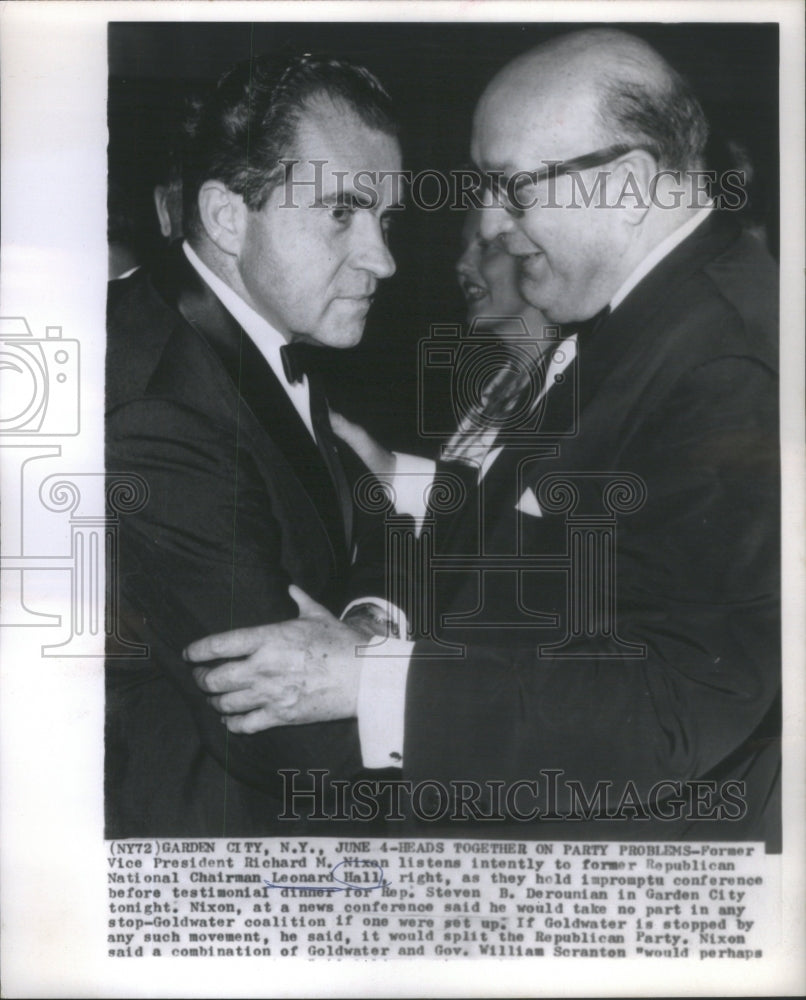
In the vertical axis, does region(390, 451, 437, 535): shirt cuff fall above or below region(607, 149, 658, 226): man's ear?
below

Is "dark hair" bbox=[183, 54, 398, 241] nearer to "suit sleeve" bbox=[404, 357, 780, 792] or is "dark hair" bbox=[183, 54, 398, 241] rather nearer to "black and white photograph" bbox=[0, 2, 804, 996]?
"black and white photograph" bbox=[0, 2, 804, 996]

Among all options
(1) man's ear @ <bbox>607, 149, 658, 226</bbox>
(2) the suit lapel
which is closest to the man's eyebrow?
(2) the suit lapel

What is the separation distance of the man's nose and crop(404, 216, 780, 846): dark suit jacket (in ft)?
1.61

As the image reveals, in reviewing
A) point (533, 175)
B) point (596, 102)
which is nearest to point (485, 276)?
point (533, 175)

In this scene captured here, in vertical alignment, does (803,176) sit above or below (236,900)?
above

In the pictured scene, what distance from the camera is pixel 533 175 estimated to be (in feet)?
8.04

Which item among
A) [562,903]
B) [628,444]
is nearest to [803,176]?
[628,444]

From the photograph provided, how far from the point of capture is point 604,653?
95.0 inches

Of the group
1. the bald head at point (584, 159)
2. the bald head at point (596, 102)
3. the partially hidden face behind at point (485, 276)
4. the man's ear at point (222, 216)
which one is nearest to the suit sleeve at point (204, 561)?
the man's ear at point (222, 216)

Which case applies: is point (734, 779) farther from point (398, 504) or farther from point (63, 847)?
point (63, 847)

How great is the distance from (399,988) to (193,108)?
2110mm

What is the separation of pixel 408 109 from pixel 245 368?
716 mm

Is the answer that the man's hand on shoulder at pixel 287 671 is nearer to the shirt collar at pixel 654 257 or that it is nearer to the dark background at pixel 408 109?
the dark background at pixel 408 109

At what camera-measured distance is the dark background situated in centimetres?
246
